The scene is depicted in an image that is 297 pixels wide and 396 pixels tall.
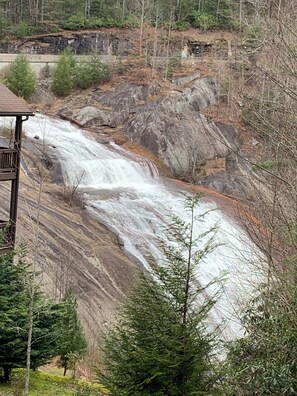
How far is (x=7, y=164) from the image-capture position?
1691 centimetres

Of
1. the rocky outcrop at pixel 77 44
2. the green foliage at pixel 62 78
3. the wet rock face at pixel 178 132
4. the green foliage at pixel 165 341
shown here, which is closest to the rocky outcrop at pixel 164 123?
the wet rock face at pixel 178 132

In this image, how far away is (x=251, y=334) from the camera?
405 inches

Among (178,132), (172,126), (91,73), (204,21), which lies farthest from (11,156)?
(204,21)

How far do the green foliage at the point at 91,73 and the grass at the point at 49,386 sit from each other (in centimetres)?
3544

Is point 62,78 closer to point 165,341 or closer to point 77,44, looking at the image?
point 77,44

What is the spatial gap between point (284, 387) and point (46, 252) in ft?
52.8

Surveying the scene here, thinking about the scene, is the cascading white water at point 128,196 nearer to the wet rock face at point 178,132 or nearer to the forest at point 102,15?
the wet rock face at point 178,132

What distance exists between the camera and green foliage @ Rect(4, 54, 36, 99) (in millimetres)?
43781

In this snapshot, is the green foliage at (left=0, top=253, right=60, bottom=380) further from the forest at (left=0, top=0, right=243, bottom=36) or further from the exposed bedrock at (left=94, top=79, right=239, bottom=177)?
the forest at (left=0, top=0, right=243, bottom=36)

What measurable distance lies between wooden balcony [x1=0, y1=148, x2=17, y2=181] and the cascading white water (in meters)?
10.0

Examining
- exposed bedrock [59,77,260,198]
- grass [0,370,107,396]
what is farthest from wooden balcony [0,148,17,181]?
exposed bedrock [59,77,260,198]

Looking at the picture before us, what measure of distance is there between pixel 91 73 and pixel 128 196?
60.6 feet

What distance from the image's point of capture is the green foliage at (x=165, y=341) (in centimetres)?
1017

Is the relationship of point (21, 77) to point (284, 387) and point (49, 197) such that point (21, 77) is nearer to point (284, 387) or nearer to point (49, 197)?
point (49, 197)
